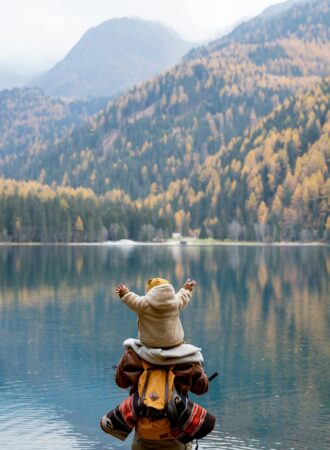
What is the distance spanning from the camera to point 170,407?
10859 millimetres

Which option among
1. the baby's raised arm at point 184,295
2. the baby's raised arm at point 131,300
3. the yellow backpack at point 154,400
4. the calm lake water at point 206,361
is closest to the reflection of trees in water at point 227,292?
the calm lake water at point 206,361

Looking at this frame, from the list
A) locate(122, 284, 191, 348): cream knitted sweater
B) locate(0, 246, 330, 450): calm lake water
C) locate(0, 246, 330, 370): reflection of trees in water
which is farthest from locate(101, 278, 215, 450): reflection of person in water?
locate(0, 246, 330, 370): reflection of trees in water

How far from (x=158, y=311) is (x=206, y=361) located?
84.7ft

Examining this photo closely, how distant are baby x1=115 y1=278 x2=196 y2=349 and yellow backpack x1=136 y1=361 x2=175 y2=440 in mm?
405

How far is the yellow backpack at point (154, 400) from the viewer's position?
10867 mm

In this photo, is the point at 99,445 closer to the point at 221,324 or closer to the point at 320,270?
the point at 221,324

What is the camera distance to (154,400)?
1089 centimetres

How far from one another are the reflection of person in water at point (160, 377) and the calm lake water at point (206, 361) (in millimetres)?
11794

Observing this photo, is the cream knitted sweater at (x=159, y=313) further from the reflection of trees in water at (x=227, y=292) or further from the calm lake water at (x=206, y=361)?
the reflection of trees in water at (x=227, y=292)

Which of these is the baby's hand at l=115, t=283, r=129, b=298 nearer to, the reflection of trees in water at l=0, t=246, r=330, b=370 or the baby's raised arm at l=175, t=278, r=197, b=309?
the baby's raised arm at l=175, t=278, r=197, b=309

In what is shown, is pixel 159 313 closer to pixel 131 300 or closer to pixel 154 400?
pixel 131 300

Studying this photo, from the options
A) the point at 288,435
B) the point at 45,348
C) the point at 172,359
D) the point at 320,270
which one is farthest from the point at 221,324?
the point at 320,270

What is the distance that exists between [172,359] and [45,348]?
1164 inches

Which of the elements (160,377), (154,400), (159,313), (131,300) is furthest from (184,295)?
(154,400)
